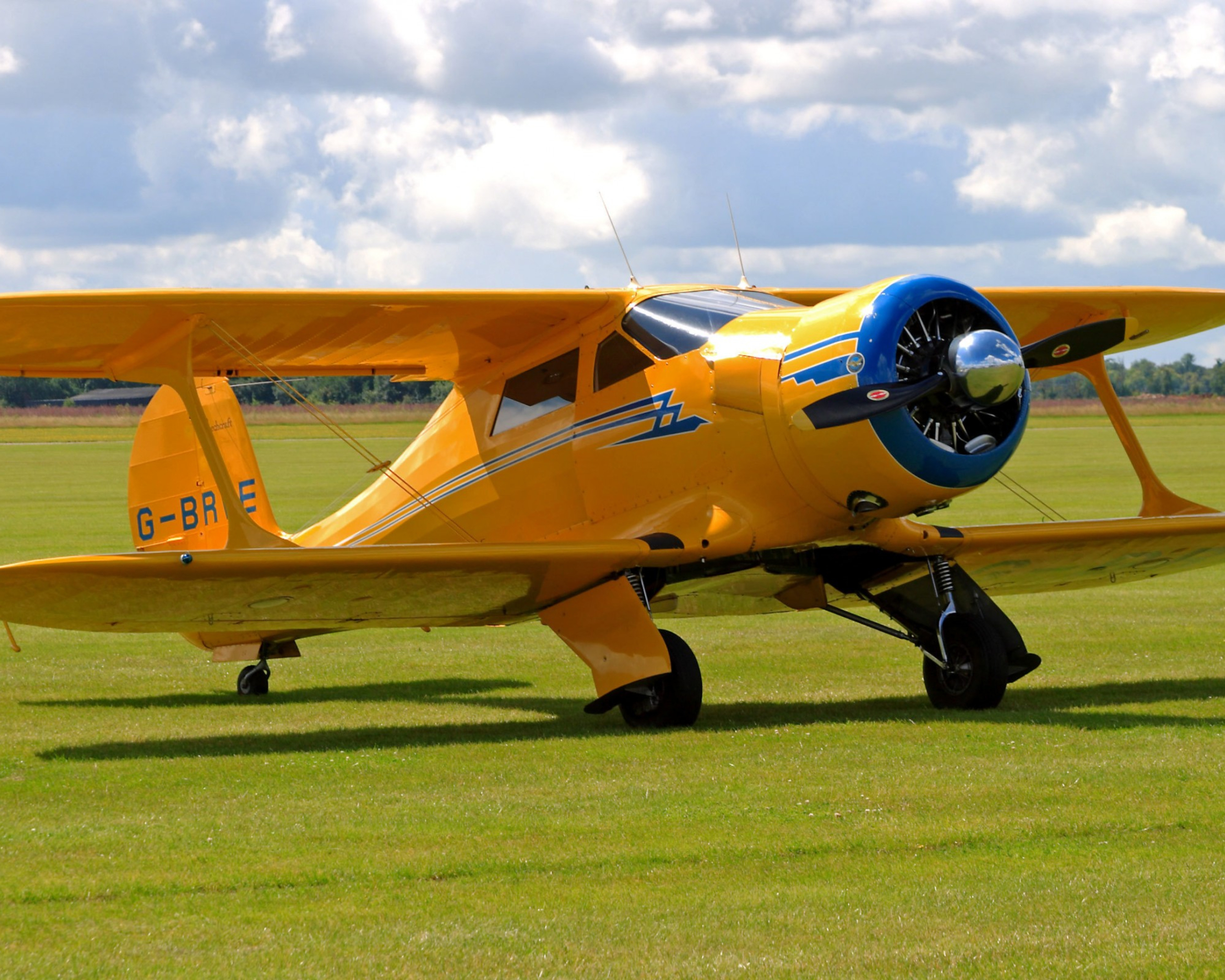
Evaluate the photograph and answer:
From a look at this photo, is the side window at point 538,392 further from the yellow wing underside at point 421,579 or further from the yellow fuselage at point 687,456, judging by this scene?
the yellow wing underside at point 421,579

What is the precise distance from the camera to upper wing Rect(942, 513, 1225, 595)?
11758mm

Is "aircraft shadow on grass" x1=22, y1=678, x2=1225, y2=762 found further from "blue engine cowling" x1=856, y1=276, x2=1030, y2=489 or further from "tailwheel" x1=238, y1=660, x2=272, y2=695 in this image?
"blue engine cowling" x1=856, y1=276, x2=1030, y2=489

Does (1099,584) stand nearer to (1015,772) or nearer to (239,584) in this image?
(1015,772)

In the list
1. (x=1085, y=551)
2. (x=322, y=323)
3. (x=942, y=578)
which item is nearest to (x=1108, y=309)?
(x=1085, y=551)

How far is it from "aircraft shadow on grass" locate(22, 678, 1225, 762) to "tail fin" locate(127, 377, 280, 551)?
4.54 ft

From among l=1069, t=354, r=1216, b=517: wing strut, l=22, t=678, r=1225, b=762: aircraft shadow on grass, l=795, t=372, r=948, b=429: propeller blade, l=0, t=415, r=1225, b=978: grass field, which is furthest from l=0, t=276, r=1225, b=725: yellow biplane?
l=0, t=415, r=1225, b=978: grass field

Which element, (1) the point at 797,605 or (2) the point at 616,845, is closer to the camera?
(2) the point at 616,845

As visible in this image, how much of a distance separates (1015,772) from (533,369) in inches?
193

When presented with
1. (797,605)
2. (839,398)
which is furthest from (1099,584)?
(839,398)

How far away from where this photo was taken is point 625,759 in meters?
9.24

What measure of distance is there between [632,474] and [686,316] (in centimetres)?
113

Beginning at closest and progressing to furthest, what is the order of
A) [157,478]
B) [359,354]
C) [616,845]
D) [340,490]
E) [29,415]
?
[616,845] < [359,354] < [157,478] < [340,490] < [29,415]

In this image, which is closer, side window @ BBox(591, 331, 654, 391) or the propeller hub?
the propeller hub

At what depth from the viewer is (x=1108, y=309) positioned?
13.6m
